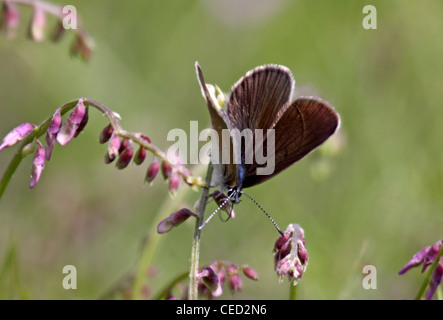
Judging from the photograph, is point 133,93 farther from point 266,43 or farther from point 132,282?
point 132,282

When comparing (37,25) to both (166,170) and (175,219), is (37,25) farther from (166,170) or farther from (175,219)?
(175,219)

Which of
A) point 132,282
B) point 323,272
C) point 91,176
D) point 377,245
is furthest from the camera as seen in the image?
point 91,176

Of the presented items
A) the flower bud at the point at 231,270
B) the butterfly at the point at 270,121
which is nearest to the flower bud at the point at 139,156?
the butterfly at the point at 270,121

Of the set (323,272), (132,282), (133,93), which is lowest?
(132,282)

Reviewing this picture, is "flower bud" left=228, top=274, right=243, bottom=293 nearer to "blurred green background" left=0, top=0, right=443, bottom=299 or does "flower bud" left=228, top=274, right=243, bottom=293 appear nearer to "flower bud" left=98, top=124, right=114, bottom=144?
"flower bud" left=98, top=124, right=114, bottom=144

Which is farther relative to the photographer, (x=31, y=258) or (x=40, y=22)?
(x=31, y=258)

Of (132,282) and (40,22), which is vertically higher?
(40,22)

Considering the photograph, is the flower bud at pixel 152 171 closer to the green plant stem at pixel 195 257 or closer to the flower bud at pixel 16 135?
the green plant stem at pixel 195 257

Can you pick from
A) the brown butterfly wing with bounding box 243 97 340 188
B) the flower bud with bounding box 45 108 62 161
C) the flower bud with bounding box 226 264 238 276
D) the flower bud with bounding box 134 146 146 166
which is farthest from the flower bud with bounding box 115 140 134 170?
the brown butterfly wing with bounding box 243 97 340 188
